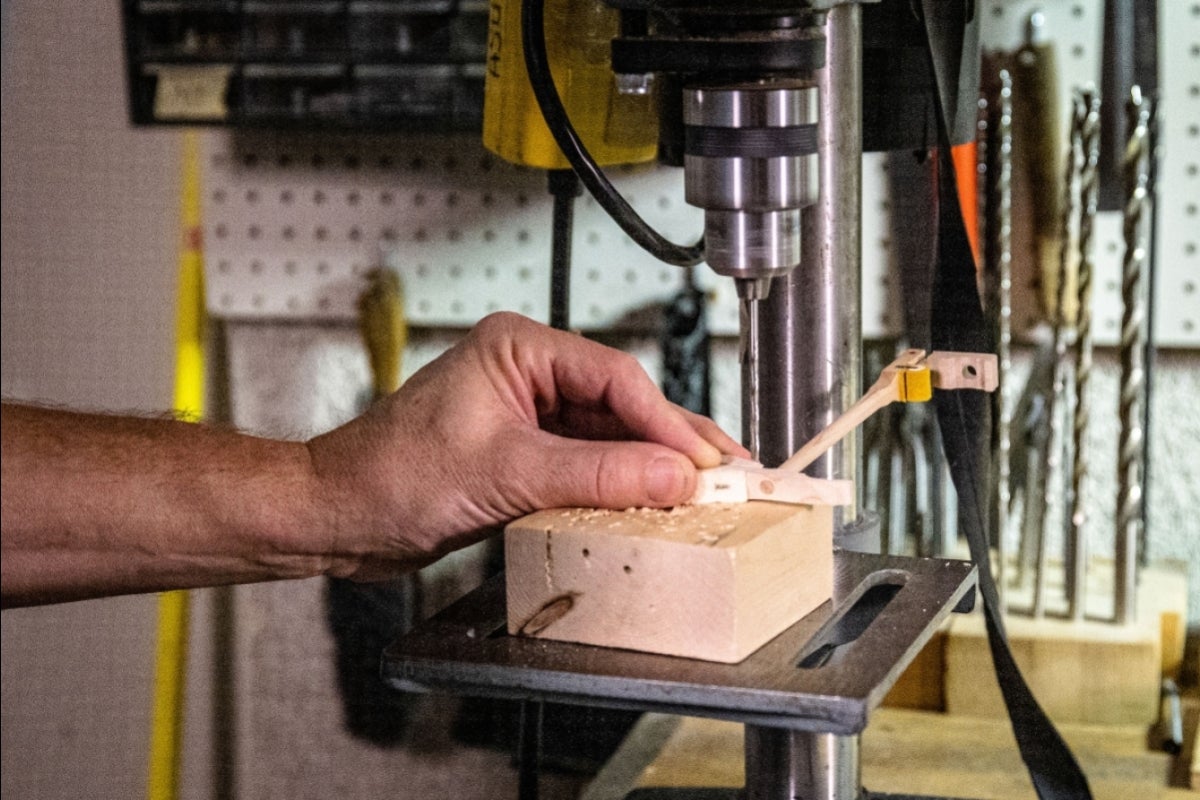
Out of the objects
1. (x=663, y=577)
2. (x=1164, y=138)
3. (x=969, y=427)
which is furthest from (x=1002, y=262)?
(x=663, y=577)

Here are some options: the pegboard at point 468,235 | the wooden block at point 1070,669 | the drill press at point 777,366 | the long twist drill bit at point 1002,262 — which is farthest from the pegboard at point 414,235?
the drill press at point 777,366

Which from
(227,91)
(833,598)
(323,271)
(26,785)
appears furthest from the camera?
(26,785)

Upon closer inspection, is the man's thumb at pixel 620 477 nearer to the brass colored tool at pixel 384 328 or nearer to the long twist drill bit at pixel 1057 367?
the long twist drill bit at pixel 1057 367

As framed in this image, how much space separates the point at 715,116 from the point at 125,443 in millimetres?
328

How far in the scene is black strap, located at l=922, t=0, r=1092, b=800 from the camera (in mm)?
734

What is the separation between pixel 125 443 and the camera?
72 cm

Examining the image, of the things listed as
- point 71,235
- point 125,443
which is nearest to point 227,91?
point 71,235

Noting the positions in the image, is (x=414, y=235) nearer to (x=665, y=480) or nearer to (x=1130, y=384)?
(x=1130, y=384)

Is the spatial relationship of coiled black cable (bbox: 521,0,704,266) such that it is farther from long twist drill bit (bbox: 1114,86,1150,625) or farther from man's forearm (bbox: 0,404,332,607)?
long twist drill bit (bbox: 1114,86,1150,625)

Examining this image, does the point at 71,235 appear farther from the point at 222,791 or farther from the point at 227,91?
the point at 222,791

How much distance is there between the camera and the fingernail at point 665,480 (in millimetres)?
674

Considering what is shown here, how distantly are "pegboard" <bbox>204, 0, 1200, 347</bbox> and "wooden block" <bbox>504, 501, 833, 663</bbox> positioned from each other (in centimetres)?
65

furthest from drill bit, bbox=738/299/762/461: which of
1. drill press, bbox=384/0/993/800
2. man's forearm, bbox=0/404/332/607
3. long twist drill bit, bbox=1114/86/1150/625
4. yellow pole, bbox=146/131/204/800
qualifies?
yellow pole, bbox=146/131/204/800

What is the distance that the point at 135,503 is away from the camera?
71 cm
